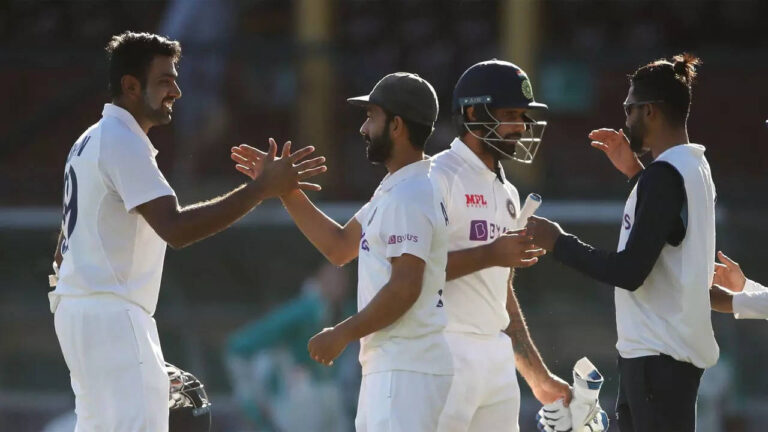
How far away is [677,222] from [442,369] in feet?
3.24

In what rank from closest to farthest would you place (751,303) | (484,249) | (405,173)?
(405,173), (484,249), (751,303)

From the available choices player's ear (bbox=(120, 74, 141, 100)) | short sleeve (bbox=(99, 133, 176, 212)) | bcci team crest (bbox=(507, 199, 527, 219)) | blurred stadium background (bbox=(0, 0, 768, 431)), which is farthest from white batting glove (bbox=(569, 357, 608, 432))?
blurred stadium background (bbox=(0, 0, 768, 431))

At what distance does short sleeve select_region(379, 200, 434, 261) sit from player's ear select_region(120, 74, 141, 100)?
1.04 metres

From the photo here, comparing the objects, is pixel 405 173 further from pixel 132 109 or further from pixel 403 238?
pixel 132 109

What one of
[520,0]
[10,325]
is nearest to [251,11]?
[520,0]

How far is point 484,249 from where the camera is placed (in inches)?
175

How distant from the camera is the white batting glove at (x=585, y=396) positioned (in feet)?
15.5

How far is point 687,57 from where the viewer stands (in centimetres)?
459

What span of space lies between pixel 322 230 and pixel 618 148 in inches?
48.6

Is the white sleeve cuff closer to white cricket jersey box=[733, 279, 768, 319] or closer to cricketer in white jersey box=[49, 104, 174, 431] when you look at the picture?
white cricket jersey box=[733, 279, 768, 319]

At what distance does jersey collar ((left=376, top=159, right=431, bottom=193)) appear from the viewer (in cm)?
430

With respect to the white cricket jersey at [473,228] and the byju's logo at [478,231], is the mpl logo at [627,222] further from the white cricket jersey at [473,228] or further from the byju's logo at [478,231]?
the byju's logo at [478,231]

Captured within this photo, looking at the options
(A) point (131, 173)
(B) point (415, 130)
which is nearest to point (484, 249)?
(B) point (415, 130)

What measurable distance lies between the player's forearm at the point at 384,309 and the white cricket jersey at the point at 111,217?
759 millimetres
